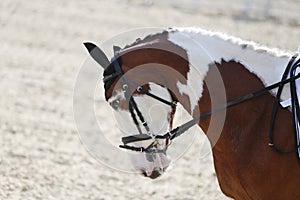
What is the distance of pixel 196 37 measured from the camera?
3.02 meters

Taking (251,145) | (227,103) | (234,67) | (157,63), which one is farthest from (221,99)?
(157,63)

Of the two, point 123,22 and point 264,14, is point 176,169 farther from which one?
point 264,14

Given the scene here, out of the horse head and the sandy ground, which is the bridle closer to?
the horse head

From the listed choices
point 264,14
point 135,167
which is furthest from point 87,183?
point 264,14

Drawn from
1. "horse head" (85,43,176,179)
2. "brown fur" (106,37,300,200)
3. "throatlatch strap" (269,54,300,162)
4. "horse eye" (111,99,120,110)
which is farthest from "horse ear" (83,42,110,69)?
"throatlatch strap" (269,54,300,162)

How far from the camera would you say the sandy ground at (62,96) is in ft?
17.3

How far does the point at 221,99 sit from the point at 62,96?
201 inches

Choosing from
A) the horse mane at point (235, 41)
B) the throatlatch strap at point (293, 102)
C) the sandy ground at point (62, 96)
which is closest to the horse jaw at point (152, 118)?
the horse mane at point (235, 41)

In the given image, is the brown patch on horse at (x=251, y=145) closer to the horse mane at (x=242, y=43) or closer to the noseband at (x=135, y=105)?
the horse mane at (x=242, y=43)

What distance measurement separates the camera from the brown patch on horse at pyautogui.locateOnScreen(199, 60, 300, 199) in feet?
9.42

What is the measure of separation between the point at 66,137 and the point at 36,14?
24.4ft

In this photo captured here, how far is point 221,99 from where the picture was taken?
2996 millimetres

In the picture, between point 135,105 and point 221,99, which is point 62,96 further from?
point 221,99

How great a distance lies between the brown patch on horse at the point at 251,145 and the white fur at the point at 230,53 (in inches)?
1.6
